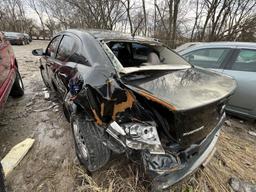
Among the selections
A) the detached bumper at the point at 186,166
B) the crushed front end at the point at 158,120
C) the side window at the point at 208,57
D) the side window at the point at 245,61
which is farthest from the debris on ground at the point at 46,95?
the side window at the point at 245,61

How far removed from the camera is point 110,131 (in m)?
1.63

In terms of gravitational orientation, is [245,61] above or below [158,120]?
above

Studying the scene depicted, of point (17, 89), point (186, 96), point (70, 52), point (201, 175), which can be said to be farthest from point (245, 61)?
point (17, 89)

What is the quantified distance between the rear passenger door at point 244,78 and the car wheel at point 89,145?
2.71 metres

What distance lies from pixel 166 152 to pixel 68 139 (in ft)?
6.19

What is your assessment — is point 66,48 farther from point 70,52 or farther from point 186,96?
point 186,96

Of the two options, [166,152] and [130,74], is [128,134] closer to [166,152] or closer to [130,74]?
[166,152]

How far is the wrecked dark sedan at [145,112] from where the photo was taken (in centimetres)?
144

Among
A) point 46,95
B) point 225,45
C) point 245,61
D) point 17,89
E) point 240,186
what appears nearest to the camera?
point 240,186

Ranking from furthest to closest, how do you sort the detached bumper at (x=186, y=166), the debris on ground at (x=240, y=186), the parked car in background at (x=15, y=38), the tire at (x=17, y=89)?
the parked car in background at (x=15, y=38), the tire at (x=17, y=89), the debris on ground at (x=240, y=186), the detached bumper at (x=186, y=166)

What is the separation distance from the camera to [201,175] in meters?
2.19

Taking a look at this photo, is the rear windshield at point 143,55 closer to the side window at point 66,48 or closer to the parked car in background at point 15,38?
the side window at point 66,48

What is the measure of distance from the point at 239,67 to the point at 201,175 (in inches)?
85.8

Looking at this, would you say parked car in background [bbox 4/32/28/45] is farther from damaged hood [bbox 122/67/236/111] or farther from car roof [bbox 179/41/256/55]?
damaged hood [bbox 122/67/236/111]
